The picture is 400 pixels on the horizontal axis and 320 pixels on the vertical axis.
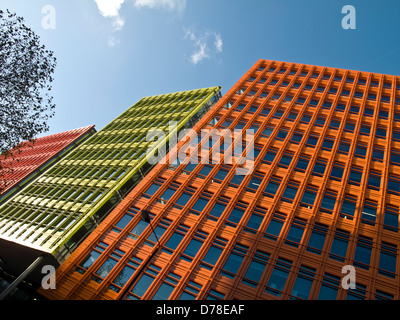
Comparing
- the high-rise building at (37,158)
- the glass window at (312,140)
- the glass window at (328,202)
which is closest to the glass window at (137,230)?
the glass window at (328,202)

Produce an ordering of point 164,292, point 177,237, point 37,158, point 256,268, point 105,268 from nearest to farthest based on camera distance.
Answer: point 164,292 < point 256,268 < point 105,268 < point 177,237 < point 37,158

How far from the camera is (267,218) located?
85.4 feet

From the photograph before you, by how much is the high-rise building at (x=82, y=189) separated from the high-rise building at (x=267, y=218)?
479 centimetres

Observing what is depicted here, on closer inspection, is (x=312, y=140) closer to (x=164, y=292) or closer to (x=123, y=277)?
(x=164, y=292)

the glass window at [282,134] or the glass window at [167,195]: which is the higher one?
the glass window at [282,134]

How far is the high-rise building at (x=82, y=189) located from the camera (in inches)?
1200

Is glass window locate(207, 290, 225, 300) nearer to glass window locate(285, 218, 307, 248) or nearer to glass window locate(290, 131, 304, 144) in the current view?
glass window locate(285, 218, 307, 248)

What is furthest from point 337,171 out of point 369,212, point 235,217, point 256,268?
point 256,268

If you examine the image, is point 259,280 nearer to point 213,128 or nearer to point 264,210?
point 264,210

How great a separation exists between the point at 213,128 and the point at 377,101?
974 inches

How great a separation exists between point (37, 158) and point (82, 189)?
31.9 m

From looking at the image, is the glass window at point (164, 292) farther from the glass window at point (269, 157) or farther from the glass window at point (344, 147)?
the glass window at point (344, 147)
